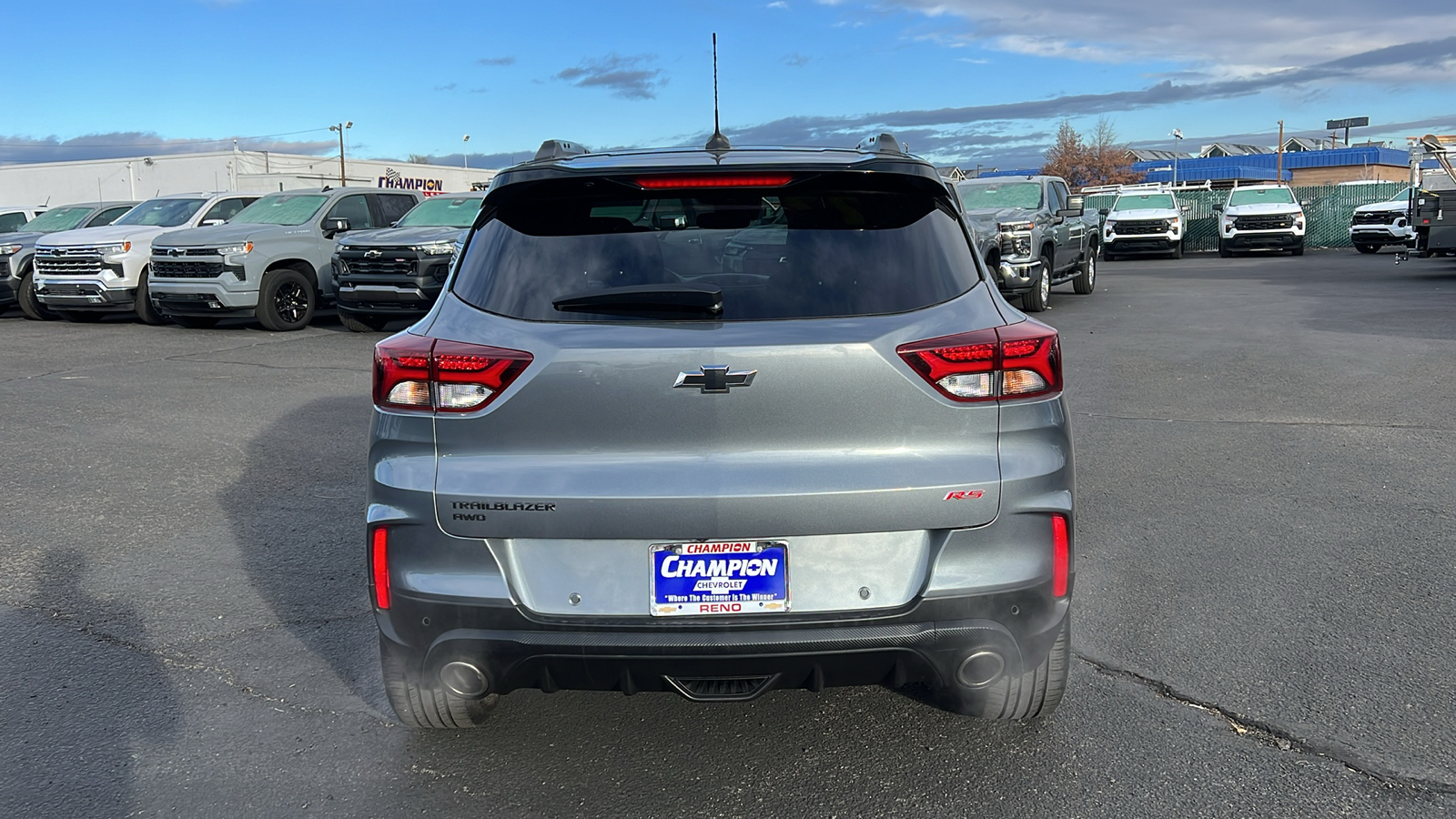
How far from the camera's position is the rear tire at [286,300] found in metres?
15.6

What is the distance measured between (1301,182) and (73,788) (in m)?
93.8

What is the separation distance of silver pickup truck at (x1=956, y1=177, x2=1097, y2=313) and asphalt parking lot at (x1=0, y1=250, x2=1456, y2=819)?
7.22 metres

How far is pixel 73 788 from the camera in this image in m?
3.31

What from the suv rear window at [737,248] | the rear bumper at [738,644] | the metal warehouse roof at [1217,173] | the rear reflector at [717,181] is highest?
the metal warehouse roof at [1217,173]

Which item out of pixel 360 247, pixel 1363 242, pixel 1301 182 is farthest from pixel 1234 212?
pixel 1301 182

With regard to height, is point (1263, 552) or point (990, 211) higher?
point (990, 211)

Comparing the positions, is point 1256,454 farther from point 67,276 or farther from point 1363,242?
point 1363,242

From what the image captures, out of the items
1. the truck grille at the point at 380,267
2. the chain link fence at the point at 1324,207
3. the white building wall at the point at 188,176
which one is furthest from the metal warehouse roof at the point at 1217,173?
the truck grille at the point at 380,267

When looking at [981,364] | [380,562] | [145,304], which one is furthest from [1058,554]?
[145,304]

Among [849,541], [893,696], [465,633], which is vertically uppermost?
[849,541]

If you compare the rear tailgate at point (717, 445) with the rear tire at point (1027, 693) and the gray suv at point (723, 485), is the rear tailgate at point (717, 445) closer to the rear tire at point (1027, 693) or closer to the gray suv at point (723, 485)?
the gray suv at point (723, 485)

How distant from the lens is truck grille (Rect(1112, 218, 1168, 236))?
31.2 metres

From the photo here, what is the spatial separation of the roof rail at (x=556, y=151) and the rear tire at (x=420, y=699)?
4.86 ft

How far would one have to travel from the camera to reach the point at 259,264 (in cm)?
1553
